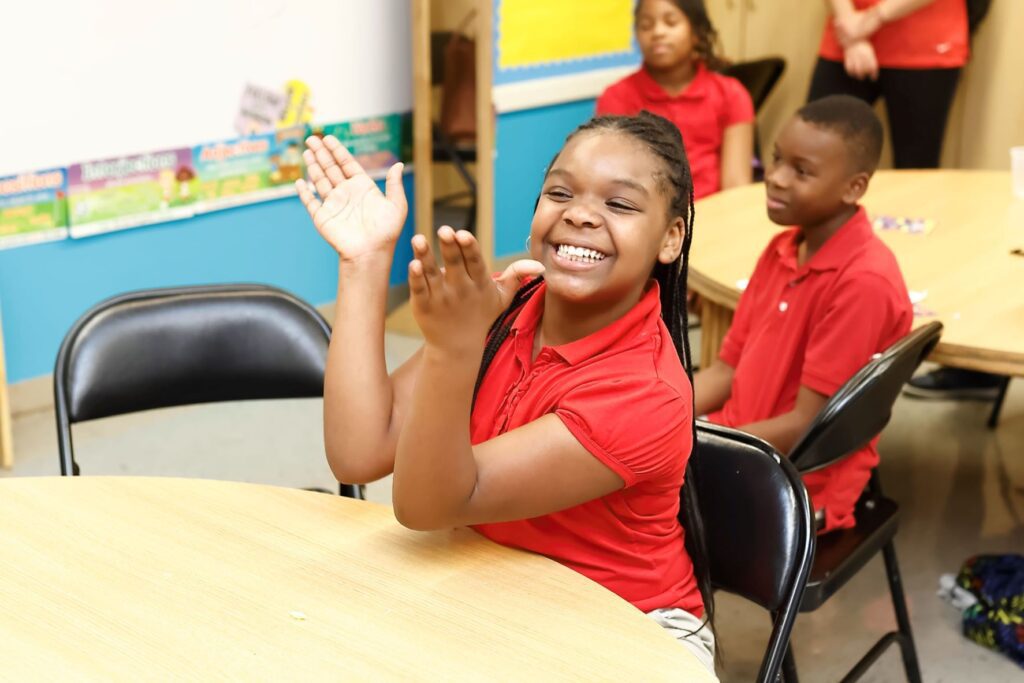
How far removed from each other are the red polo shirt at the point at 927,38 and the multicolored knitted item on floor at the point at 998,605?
2037 millimetres

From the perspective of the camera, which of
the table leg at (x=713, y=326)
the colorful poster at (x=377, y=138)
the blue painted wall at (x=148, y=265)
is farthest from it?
the colorful poster at (x=377, y=138)

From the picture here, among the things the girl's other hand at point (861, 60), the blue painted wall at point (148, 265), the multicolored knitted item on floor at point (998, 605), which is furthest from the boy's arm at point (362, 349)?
the girl's other hand at point (861, 60)

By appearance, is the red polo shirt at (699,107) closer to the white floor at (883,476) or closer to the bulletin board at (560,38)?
the bulletin board at (560,38)

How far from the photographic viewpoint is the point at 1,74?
10.5 ft

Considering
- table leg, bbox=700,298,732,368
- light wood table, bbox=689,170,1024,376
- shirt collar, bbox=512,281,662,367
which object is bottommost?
table leg, bbox=700,298,732,368

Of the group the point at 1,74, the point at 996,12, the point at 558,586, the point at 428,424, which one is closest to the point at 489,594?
the point at 558,586

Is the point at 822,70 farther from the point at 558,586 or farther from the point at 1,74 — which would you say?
the point at 558,586

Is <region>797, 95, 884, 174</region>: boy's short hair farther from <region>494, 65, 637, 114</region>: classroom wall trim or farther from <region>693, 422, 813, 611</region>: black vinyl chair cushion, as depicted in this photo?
<region>494, 65, 637, 114</region>: classroom wall trim

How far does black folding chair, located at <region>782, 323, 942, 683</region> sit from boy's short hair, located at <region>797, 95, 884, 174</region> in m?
0.41

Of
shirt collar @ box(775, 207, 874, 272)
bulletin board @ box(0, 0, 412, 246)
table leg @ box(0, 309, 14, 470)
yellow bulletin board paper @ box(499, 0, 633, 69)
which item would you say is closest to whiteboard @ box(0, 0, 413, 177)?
bulletin board @ box(0, 0, 412, 246)

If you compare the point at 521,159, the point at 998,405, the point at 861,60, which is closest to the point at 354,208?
the point at 998,405

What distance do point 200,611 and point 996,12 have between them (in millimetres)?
4067

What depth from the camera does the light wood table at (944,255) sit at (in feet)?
6.92

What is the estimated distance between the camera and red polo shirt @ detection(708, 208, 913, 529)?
2018 mm
